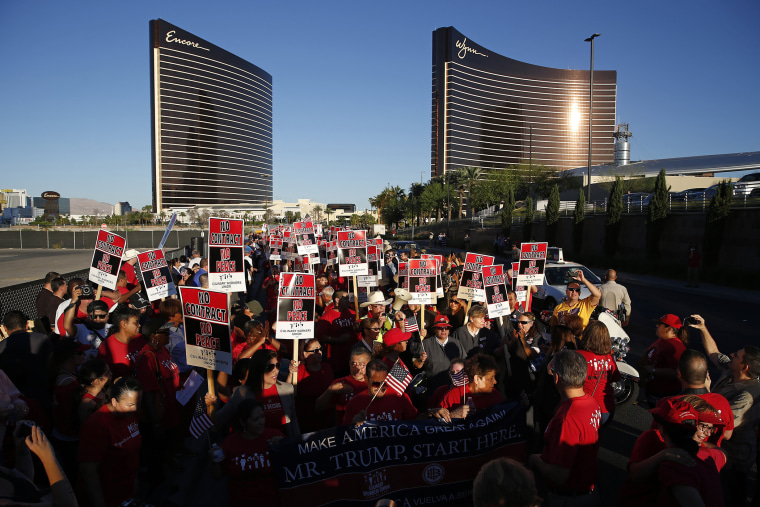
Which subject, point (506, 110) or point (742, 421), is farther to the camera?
point (506, 110)

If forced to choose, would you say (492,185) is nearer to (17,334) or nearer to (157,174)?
(17,334)

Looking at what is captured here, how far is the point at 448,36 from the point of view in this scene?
126 meters

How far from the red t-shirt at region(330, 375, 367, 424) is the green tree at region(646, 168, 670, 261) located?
2839 centimetres

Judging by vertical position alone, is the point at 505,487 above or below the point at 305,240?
below

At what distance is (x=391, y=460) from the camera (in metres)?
3.92

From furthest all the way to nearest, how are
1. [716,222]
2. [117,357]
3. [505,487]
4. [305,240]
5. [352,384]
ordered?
[716,222]
[305,240]
[117,357]
[352,384]
[505,487]

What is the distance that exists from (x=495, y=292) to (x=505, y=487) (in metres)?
5.74

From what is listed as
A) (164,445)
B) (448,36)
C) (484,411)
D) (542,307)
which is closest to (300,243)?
(542,307)

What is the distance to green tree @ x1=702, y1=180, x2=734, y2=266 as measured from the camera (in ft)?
78.1

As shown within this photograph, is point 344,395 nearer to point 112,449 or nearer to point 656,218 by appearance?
point 112,449

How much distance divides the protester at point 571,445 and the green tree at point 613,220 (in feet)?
103

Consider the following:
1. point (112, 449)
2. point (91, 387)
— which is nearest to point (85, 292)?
point (91, 387)

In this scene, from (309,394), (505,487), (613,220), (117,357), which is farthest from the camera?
(613,220)

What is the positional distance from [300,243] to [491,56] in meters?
136
